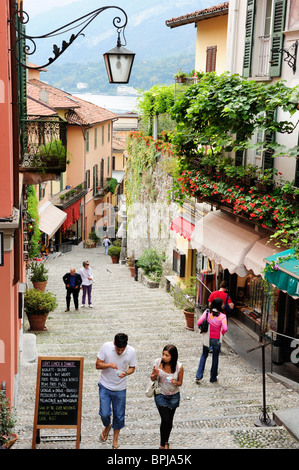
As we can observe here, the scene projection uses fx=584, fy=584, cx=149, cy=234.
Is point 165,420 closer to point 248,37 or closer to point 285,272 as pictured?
point 285,272

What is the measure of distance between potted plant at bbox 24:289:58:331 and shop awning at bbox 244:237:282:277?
485 cm

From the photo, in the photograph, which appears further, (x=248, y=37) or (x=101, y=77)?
(x=101, y=77)

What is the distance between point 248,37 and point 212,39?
6924 millimetres

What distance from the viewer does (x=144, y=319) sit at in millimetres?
15578

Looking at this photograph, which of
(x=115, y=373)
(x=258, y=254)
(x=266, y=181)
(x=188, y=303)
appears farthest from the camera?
(x=188, y=303)

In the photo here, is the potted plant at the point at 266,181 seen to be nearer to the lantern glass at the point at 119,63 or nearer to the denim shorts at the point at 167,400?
the lantern glass at the point at 119,63

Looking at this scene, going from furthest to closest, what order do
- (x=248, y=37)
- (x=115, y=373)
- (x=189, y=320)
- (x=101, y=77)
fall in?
1. (x=101, y=77)
2. (x=189, y=320)
3. (x=248, y=37)
4. (x=115, y=373)

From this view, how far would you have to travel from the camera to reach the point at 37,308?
44.3ft

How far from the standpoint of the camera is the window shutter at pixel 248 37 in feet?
41.4

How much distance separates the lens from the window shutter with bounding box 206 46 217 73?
63.0 feet

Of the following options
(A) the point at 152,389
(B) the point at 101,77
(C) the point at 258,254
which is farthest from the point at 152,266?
(B) the point at 101,77

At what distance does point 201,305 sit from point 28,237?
236 inches

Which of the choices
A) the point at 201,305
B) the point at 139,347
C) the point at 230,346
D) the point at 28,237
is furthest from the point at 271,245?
the point at 28,237
